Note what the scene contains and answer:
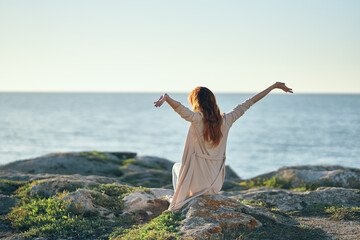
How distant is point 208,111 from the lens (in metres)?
8.39

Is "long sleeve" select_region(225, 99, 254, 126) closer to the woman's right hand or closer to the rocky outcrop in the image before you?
the woman's right hand

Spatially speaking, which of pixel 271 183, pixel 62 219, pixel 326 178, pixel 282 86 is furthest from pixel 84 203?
pixel 326 178

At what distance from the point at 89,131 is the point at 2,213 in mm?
54127

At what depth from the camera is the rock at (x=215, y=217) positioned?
765 centimetres

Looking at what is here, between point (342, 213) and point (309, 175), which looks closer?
point (342, 213)

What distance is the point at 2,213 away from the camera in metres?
10.2

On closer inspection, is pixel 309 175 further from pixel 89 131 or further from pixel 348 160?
pixel 89 131

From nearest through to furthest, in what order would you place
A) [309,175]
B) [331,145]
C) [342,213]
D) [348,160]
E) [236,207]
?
[236,207]
[342,213]
[309,175]
[348,160]
[331,145]

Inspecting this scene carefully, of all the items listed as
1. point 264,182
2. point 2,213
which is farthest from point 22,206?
point 264,182

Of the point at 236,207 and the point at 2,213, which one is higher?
the point at 236,207

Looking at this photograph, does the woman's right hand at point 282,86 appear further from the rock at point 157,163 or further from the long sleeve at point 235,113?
the rock at point 157,163

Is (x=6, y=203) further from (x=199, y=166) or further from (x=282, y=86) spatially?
(x=282, y=86)

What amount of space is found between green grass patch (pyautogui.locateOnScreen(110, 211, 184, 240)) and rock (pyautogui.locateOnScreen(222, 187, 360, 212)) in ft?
12.9

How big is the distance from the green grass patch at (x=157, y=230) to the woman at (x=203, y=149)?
1.45ft
